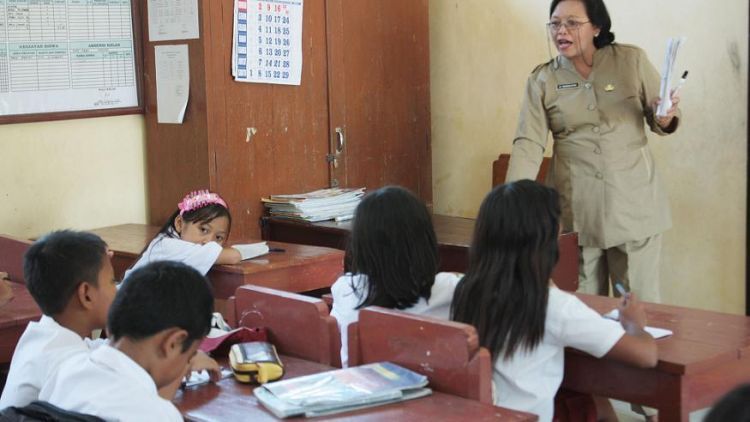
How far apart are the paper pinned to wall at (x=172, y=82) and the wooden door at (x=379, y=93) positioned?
0.70 m

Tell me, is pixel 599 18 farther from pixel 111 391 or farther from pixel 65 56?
pixel 111 391

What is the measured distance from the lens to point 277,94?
462 centimetres

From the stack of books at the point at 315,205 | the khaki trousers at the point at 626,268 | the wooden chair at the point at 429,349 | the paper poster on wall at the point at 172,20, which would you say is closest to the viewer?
the wooden chair at the point at 429,349

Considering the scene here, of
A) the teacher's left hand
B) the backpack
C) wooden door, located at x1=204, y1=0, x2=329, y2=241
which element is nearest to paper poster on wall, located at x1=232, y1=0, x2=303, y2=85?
wooden door, located at x1=204, y1=0, x2=329, y2=241

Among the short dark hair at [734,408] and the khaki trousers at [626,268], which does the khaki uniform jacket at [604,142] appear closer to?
the khaki trousers at [626,268]

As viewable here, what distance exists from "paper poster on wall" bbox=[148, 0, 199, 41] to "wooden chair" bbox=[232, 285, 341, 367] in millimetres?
1940

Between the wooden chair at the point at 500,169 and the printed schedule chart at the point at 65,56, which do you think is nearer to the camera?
the printed schedule chart at the point at 65,56

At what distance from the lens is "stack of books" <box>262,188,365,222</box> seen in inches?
176

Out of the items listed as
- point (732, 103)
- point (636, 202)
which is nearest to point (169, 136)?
point (636, 202)

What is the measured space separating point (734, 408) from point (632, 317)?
153cm

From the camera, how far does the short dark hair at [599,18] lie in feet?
12.0

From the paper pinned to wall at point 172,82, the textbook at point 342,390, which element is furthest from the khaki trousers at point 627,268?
the paper pinned to wall at point 172,82

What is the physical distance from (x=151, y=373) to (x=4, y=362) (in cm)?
133

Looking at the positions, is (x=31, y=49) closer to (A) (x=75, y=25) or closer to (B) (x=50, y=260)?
(A) (x=75, y=25)
